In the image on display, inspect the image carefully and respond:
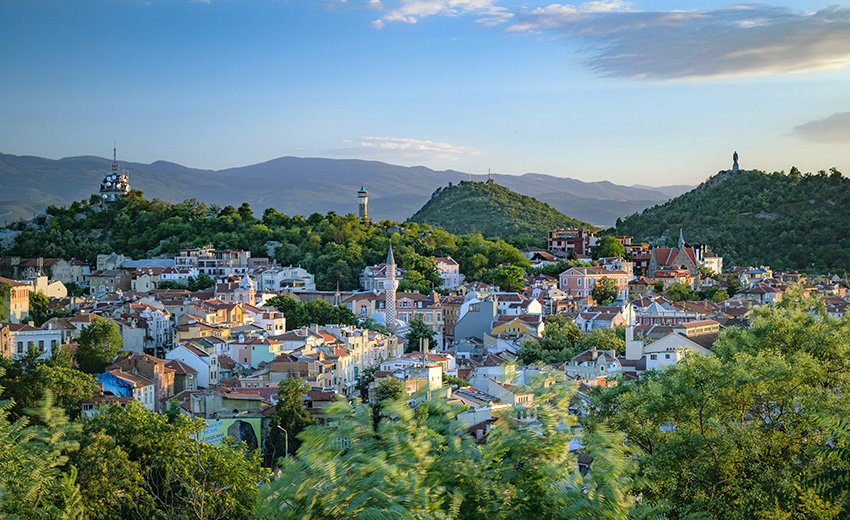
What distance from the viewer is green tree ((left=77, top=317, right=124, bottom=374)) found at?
22.0 m

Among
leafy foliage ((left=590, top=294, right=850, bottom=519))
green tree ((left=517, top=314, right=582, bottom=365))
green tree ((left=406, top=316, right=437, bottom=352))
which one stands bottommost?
green tree ((left=406, top=316, right=437, bottom=352))

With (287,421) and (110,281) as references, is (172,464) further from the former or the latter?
(110,281)

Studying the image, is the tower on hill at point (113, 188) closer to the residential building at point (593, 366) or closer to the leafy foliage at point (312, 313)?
the leafy foliage at point (312, 313)

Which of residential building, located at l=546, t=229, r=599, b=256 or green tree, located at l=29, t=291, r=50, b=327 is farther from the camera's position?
residential building, located at l=546, t=229, r=599, b=256

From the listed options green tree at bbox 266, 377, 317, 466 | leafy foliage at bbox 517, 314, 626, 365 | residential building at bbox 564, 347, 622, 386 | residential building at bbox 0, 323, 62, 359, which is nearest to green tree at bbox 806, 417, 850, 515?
green tree at bbox 266, 377, 317, 466

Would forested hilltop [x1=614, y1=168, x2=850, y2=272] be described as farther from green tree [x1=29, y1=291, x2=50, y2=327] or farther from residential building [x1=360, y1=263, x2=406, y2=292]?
green tree [x1=29, y1=291, x2=50, y2=327]

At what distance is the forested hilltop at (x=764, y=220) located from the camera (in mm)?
53688

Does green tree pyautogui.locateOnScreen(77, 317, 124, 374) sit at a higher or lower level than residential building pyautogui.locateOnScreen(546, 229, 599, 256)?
lower

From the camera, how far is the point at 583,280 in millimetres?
41188

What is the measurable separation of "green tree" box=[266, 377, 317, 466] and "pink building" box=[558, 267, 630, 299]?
24.9 m

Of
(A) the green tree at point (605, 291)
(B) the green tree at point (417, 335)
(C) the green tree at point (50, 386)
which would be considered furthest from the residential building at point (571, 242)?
(C) the green tree at point (50, 386)

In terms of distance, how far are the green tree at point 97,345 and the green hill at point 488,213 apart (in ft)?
156

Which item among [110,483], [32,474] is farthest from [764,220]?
[32,474]

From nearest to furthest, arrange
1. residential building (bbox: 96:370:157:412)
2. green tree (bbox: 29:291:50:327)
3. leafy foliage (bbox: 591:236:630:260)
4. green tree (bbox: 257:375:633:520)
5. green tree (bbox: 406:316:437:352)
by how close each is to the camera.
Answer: green tree (bbox: 257:375:633:520)
residential building (bbox: 96:370:157:412)
green tree (bbox: 29:291:50:327)
green tree (bbox: 406:316:437:352)
leafy foliage (bbox: 591:236:630:260)
